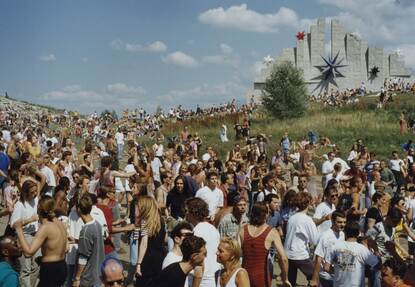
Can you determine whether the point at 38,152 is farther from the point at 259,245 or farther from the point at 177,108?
the point at 177,108

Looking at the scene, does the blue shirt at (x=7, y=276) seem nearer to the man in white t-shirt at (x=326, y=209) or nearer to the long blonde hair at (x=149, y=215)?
the long blonde hair at (x=149, y=215)

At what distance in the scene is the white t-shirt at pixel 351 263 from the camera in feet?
19.2

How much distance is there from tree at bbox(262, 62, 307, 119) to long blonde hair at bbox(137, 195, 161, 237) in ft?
124

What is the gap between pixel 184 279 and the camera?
473 centimetres

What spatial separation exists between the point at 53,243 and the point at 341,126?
3265cm

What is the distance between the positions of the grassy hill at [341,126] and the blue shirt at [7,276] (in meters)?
22.9

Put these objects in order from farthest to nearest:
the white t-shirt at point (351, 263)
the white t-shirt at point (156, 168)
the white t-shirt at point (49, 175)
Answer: the white t-shirt at point (156, 168)
the white t-shirt at point (49, 175)
the white t-shirt at point (351, 263)

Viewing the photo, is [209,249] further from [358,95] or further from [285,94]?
[358,95]

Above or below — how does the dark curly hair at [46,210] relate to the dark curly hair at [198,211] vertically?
above

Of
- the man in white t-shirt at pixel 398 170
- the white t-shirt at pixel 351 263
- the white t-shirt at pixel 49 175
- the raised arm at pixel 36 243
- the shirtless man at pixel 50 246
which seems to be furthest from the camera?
the man in white t-shirt at pixel 398 170

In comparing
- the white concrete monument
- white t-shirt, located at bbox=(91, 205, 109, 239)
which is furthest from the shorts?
the white concrete monument

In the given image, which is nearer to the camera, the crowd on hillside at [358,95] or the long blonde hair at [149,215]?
the long blonde hair at [149,215]

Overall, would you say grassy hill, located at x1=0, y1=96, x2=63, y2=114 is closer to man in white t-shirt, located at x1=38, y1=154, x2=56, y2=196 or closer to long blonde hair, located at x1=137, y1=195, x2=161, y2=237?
man in white t-shirt, located at x1=38, y1=154, x2=56, y2=196

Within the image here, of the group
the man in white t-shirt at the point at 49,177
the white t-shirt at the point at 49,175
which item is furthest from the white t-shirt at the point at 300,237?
the white t-shirt at the point at 49,175
